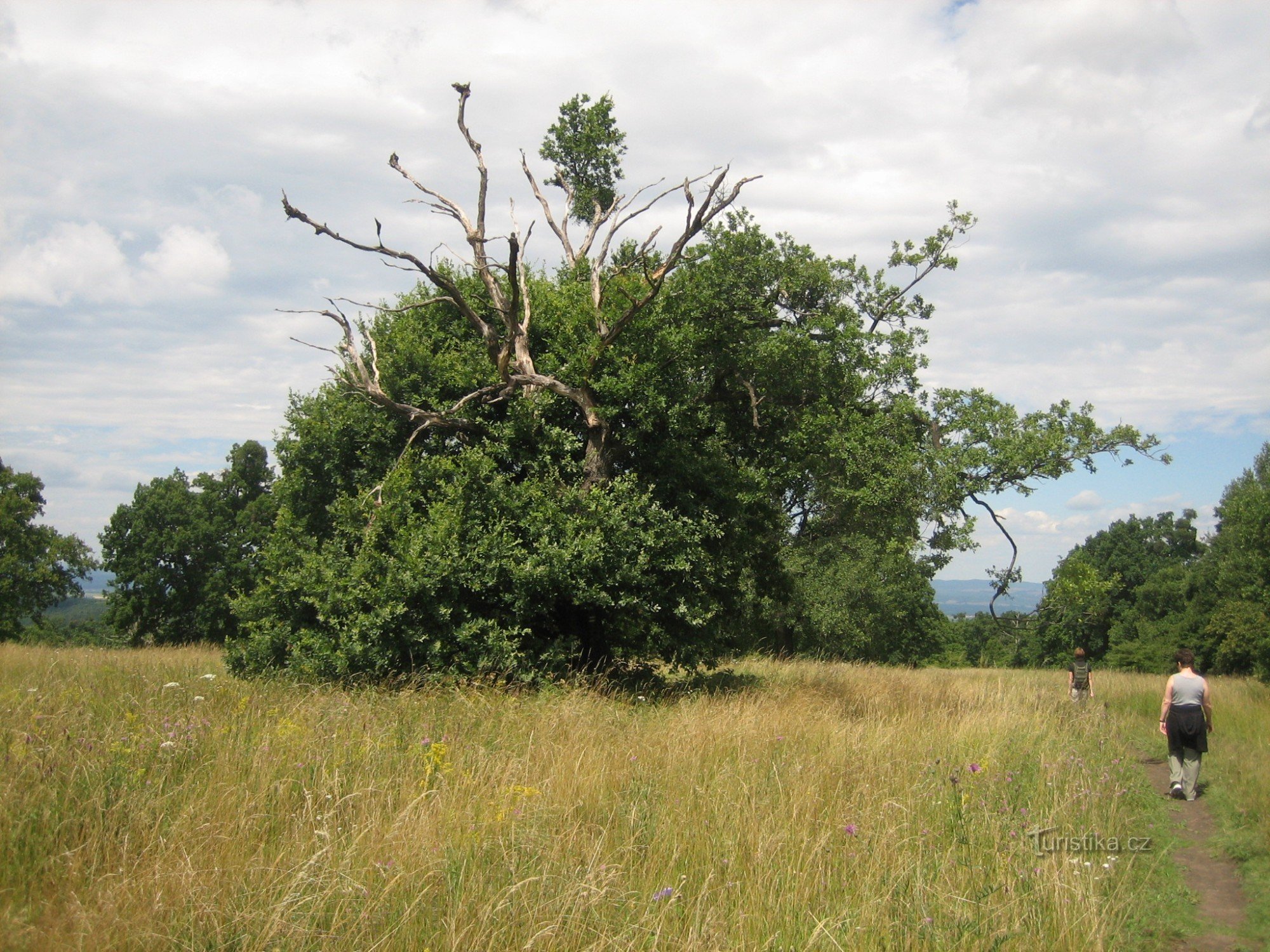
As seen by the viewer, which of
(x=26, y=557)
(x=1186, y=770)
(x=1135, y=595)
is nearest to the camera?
(x=1186, y=770)

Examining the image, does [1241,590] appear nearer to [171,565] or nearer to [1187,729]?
[1187,729]

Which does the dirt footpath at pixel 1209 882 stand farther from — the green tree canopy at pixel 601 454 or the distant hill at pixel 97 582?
the distant hill at pixel 97 582

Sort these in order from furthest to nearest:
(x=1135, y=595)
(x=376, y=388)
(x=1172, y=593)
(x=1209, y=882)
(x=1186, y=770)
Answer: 1. (x=1135, y=595)
2. (x=1172, y=593)
3. (x=376, y=388)
4. (x=1186, y=770)
5. (x=1209, y=882)

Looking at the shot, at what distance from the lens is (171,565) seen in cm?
3994

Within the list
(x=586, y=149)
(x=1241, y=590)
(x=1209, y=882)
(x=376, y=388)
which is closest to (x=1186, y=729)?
(x=1209, y=882)

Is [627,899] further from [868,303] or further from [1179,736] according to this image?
[868,303]

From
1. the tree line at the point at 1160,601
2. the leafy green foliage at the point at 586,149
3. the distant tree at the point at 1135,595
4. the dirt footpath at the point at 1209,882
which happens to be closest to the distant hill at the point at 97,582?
the leafy green foliage at the point at 586,149

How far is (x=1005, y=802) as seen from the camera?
682 cm

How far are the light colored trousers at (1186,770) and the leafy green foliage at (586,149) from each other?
632 inches

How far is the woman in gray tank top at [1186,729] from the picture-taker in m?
9.69

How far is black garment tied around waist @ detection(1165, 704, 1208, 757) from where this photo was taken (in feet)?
31.7

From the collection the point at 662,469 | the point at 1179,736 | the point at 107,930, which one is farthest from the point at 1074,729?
the point at 107,930

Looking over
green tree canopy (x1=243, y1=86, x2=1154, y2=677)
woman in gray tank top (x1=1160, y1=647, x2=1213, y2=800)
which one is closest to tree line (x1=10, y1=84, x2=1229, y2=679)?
green tree canopy (x1=243, y1=86, x2=1154, y2=677)

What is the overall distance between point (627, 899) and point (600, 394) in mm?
9198
